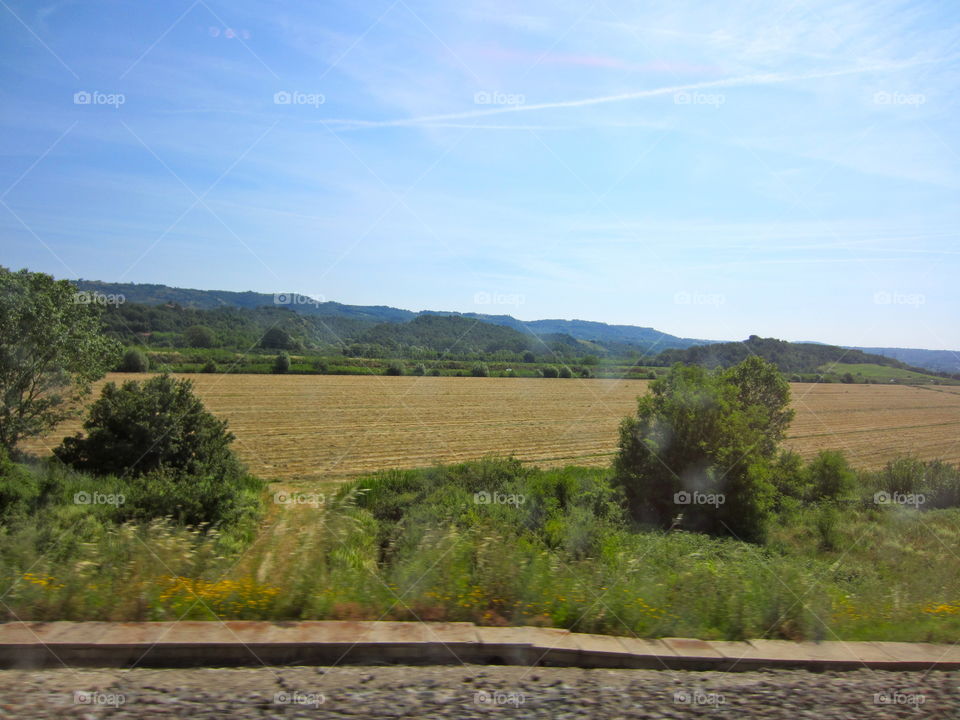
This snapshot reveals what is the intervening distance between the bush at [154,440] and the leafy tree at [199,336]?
14921 millimetres

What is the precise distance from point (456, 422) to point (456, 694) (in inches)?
1419

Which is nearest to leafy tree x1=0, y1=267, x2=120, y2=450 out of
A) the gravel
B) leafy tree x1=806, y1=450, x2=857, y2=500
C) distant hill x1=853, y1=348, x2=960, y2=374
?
the gravel

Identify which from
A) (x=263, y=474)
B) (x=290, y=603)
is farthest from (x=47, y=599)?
(x=263, y=474)

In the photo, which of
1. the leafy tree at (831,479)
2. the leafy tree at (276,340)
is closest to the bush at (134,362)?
the leafy tree at (276,340)

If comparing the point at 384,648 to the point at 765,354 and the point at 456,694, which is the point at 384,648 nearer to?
the point at 456,694

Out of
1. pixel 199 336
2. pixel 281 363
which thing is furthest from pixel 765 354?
pixel 281 363

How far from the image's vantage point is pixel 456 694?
9.61ft

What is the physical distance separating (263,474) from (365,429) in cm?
1165

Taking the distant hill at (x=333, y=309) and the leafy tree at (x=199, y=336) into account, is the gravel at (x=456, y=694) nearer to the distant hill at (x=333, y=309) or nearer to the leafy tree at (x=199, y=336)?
the distant hill at (x=333, y=309)

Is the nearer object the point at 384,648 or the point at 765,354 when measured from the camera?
the point at 384,648

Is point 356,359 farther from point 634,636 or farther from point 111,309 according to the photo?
point 634,636

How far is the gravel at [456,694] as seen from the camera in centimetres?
272

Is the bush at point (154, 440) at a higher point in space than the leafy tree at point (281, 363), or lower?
lower

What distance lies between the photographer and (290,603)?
383cm
